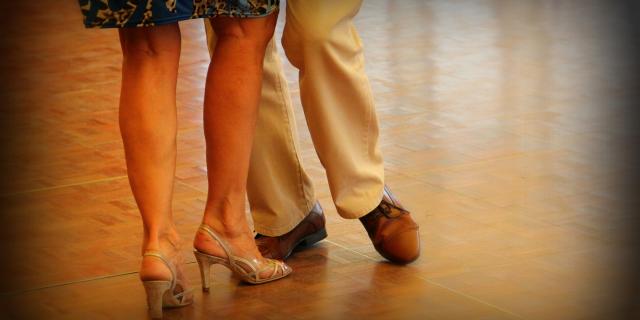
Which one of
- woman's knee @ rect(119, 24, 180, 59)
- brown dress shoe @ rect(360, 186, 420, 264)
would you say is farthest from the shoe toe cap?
woman's knee @ rect(119, 24, 180, 59)

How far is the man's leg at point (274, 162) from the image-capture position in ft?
8.66

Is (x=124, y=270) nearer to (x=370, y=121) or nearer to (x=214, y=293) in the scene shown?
(x=214, y=293)

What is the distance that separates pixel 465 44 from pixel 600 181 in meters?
1.88

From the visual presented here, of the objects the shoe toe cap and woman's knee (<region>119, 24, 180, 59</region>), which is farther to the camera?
the shoe toe cap

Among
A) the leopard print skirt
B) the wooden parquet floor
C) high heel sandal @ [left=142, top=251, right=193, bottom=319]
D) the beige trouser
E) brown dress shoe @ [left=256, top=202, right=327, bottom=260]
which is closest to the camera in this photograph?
the leopard print skirt

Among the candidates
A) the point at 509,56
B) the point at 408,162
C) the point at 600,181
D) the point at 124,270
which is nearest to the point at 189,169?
the point at 408,162

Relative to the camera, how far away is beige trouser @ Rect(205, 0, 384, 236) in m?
2.47

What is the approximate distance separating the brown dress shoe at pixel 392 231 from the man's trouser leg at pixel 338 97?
1.6 inches

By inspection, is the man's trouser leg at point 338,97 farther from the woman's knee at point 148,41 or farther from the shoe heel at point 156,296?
the shoe heel at point 156,296

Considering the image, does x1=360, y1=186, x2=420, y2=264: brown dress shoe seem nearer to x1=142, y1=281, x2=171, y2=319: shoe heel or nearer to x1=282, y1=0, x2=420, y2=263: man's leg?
x1=282, y1=0, x2=420, y2=263: man's leg

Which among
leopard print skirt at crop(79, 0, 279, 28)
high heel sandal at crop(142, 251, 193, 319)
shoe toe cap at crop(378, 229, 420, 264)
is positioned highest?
leopard print skirt at crop(79, 0, 279, 28)

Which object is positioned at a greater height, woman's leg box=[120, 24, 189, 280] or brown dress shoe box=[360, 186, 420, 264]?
woman's leg box=[120, 24, 189, 280]

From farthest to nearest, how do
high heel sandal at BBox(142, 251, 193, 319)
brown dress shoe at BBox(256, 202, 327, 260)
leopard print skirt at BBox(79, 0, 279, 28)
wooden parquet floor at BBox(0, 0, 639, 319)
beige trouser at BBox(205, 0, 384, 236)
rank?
brown dress shoe at BBox(256, 202, 327, 260), beige trouser at BBox(205, 0, 384, 236), wooden parquet floor at BBox(0, 0, 639, 319), high heel sandal at BBox(142, 251, 193, 319), leopard print skirt at BBox(79, 0, 279, 28)

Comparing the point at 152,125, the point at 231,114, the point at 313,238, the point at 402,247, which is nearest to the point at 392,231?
the point at 402,247
